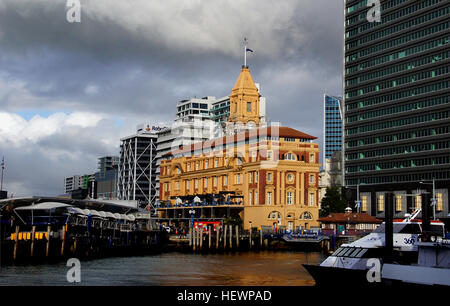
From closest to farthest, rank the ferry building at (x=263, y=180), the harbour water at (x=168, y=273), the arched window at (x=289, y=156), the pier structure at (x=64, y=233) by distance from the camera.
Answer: the harbour water at (x=168, y=273) < the pier structure at (x=64, y=233) < the ferry building at (x=263, y=180) < the arched window at (x=289, y=156)

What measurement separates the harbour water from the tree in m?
87.0

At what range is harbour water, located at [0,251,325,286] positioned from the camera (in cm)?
6588

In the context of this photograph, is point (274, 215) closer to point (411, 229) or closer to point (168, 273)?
point (168, 273)

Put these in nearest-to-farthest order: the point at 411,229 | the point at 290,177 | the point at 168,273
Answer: the point at 411,229
the point at 168,273
the point at 290,177

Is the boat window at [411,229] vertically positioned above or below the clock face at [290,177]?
below

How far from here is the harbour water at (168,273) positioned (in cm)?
6588

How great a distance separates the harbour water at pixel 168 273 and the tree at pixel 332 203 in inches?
3426

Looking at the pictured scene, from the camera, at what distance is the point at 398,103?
170 metres

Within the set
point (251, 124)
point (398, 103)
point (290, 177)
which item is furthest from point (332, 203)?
point (398, 103)

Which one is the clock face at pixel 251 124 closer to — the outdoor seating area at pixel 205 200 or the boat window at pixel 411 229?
the outdoor seating area at pixel 205 200

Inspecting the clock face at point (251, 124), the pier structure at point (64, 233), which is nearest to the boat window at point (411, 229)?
the pier structure at point (64, 233)

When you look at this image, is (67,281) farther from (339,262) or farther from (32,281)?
(339,262)

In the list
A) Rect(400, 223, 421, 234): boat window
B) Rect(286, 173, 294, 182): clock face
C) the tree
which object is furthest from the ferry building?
Rect(400, 223, 421, 234): boat window

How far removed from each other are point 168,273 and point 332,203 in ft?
377
